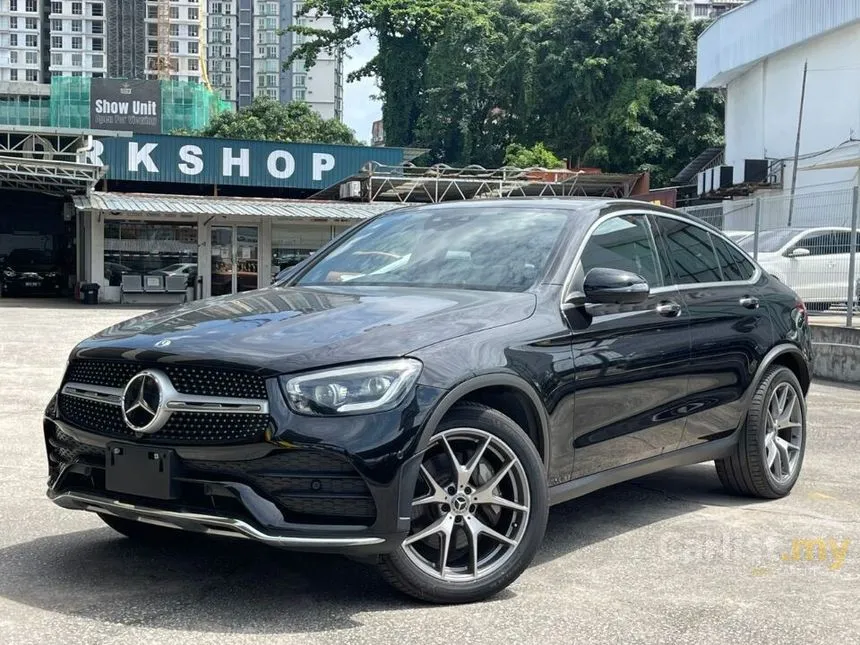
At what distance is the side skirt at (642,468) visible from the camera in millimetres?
4355

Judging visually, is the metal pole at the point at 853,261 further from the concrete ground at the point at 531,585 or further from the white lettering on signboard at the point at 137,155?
the white lettering on signboard at the point at 137,155

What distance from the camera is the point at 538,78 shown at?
Result: 158ft

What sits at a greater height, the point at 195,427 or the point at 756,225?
the point at 756,225

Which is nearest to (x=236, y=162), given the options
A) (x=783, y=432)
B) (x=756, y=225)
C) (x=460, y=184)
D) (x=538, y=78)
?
(x=460, y=184)

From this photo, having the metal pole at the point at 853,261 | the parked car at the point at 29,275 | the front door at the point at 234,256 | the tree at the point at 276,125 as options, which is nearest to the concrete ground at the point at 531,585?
the metal pole at the point at 853,261

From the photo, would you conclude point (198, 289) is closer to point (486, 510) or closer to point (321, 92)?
point (486, 510)

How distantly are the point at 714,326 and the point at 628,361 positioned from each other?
2.88 ft

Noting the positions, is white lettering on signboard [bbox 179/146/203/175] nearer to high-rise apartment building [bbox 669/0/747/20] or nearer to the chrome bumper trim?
the chrome bumper trim

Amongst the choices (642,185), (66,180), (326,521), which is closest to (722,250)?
(326,521)

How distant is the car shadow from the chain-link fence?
8.26 meters

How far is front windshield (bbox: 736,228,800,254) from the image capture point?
14.2 meters

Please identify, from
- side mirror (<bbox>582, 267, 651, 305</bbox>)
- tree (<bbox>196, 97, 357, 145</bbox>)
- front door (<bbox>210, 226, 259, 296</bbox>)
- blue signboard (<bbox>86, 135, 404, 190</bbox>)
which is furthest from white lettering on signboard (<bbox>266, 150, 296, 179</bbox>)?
side mirror (<bbox>582, 267, 651, 305</bbox>)

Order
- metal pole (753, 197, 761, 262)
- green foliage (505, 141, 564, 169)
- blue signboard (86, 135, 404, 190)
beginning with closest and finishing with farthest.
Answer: metal pole (753, 197, 761, 262) < blue signboard (86, 135, 404, 190) < green foliage (505, 141, 564, 169)

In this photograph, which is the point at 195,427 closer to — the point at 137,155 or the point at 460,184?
the point at 460,184
